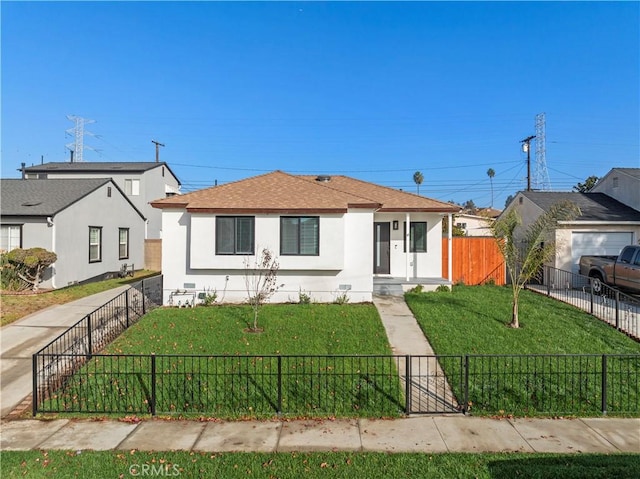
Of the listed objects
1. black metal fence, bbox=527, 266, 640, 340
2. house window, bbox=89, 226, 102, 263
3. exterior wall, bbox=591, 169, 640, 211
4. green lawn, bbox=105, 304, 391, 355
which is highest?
exterior wall, bbox=591, 169, 640, 211

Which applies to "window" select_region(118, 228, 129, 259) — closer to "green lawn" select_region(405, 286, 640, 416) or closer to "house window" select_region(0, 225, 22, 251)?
"house window" select_region(0, 225, 22, 251)

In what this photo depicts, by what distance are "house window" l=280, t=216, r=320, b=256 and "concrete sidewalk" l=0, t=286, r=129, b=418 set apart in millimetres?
6418

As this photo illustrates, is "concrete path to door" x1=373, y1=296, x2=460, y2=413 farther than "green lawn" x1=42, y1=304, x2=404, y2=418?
Yes

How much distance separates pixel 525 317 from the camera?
10.4 meters

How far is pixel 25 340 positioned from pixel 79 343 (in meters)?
1.80

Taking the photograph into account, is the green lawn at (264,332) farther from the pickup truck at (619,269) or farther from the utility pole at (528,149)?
the utility pole at (528,149)

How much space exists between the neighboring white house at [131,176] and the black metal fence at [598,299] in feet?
78.7

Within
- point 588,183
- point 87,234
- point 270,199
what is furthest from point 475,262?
point 588,183

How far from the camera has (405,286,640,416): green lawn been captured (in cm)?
625

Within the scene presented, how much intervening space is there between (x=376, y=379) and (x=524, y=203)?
54.1 feet

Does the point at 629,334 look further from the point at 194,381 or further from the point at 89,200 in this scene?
the point at 89,200

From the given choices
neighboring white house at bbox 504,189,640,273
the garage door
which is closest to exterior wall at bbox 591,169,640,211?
neighboring white house at bbox 504,189,640,273

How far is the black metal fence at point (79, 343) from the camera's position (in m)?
6.53

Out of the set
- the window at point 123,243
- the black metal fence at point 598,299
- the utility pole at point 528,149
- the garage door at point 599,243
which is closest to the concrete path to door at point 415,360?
the black metal fence at point 598,299
